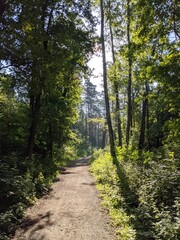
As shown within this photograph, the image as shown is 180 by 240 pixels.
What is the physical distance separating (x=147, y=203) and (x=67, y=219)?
2.33 metres

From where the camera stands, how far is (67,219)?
6.73m

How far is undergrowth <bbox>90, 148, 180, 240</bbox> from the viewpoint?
5.16 metres

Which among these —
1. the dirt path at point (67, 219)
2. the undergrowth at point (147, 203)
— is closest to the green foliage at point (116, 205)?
the undergrowth at point (147, 203)

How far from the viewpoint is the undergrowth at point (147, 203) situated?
203 inches

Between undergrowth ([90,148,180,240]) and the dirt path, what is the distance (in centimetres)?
41

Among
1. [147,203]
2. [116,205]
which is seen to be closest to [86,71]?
[116,205]

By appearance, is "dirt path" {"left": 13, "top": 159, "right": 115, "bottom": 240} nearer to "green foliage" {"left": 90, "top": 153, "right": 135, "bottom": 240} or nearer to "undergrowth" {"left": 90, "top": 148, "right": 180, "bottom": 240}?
"green foliage" {"left": 90, "top": 153, "right": 135, "bottom": 240}

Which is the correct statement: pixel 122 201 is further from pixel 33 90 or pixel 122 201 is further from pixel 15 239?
pixel 33 90

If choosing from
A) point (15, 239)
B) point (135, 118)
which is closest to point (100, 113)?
point (135, 118)

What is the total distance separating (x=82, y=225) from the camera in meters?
6.30

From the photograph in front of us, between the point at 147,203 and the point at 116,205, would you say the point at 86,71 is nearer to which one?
the point at 116,205

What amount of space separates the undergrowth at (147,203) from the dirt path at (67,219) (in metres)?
0.41

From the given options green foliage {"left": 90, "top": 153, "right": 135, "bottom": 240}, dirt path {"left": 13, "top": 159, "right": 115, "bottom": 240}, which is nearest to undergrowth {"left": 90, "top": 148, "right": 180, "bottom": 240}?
green foliage {"left": 90, "top": 153, "right": 135, "bottom": 240}

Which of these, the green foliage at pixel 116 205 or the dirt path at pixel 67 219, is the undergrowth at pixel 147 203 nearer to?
the green foliage at pixel 116 205
